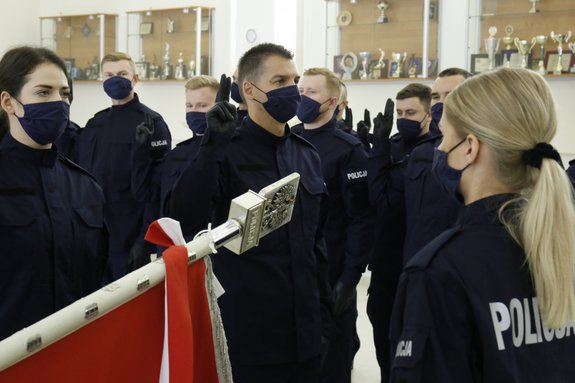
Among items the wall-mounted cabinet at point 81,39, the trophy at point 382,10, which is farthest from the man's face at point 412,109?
the wall-mounted cabinet at point 81,39

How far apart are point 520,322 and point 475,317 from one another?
0.10 meters

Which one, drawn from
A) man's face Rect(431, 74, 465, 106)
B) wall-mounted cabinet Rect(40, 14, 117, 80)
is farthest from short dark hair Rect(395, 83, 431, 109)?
wall-mounted cabinet Rect(40, 14, 117, 80)

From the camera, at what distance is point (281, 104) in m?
2.87

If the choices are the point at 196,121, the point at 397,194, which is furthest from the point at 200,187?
the point at 196,121

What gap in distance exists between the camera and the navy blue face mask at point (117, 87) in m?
5.04

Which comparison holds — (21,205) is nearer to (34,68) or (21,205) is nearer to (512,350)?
(34,68)

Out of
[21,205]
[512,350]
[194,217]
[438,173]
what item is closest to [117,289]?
[512,350]

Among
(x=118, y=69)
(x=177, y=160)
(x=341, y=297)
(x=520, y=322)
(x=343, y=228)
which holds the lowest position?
(x=341, y=297)

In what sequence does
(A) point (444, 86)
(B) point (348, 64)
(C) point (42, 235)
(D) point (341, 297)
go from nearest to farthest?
(C) point (42, 235) → (D) point (341, 297) → (A) point (444, 86) → (B) point (348, 64)

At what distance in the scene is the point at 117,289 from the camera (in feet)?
4.18

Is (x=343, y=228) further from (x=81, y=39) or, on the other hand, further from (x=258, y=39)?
(x=81, y=39)

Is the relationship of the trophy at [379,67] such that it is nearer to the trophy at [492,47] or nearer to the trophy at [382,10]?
the trophy at [382,10]

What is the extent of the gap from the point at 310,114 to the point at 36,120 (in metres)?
1.95

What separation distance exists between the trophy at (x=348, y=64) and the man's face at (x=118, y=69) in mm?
3029
